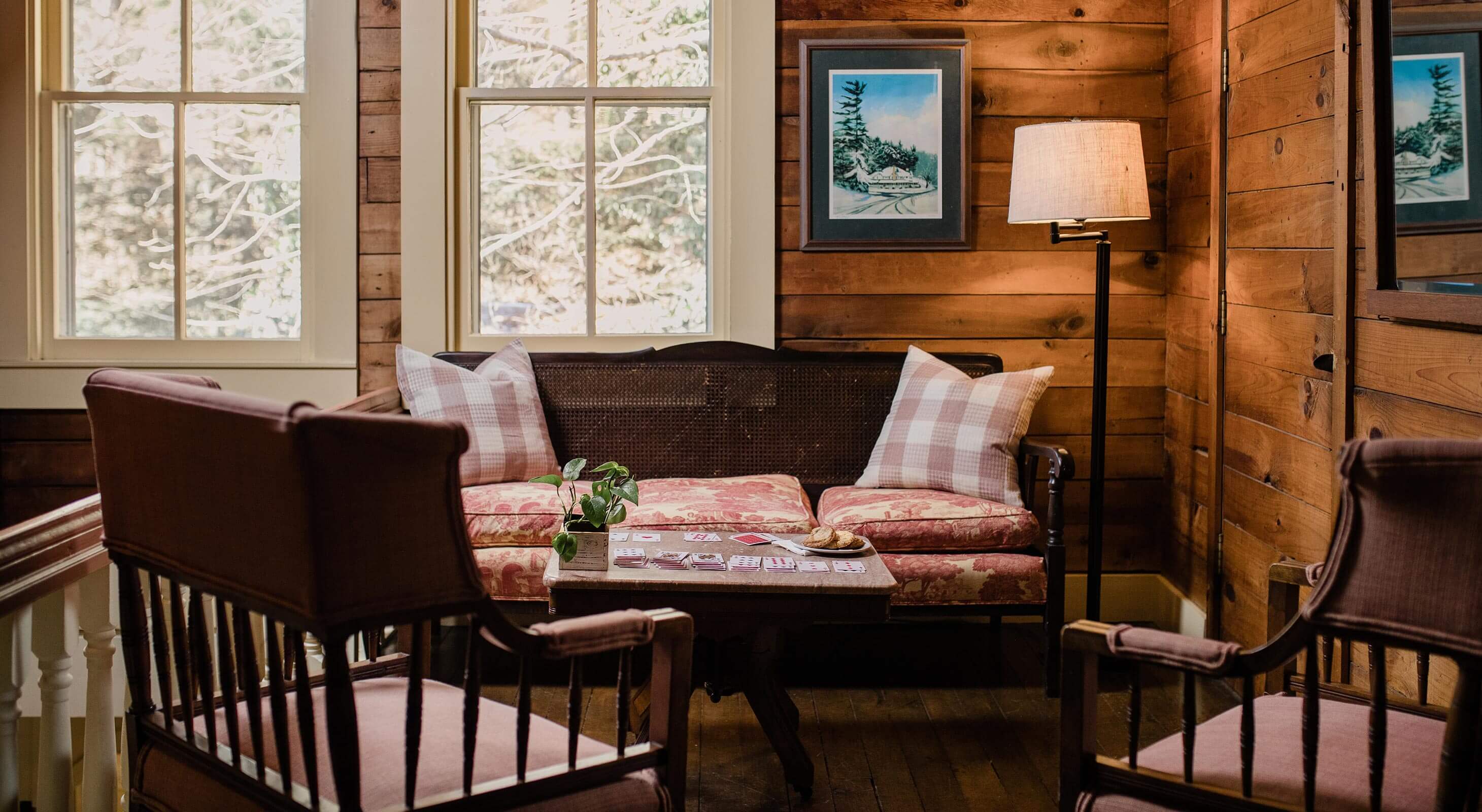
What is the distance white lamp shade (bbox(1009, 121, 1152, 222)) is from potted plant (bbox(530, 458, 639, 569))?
62.7 inches

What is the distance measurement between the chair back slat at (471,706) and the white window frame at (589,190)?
2597mm

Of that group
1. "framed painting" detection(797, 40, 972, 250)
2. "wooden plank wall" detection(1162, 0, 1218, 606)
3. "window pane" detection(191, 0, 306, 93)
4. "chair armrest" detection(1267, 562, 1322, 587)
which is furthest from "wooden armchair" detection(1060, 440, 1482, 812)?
"window pane" detection(191, 0, 306, 93)

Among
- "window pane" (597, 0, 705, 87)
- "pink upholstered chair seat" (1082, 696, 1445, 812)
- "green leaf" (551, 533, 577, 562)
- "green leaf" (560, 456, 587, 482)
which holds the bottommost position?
"pink upholstered chair seat" (1082, 696, 1445, 812)

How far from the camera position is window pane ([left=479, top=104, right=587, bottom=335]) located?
3.98 m

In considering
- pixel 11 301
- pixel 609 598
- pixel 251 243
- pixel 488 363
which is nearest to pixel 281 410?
pixel 609 598

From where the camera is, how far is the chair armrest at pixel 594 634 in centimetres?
146

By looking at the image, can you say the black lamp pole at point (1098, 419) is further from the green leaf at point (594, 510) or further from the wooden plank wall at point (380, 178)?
the wooden plank wall at point (380, 178)

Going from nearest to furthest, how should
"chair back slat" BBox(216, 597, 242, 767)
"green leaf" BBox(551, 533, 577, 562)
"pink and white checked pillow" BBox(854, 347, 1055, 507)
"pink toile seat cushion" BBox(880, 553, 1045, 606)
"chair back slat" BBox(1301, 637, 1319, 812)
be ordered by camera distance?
1. "chair back slat" BBox(1301, 637, 1319, 812)
2. "chair back slat" BBox(216, 597, 242, 767)
3. "green leaf" BBox(551, 533, 577, 562)
4. "pink toile seat cushion" BBox(880, 553, 1045, 606)
5. "pink and white checked pillow" BBox(854, 347, 1055, 507)

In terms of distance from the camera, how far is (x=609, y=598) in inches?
94.4

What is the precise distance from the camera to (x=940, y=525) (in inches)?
125

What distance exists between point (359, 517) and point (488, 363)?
97.6 inches

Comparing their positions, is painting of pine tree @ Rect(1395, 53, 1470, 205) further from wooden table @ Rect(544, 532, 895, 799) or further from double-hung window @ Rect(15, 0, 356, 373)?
double-hung window @ Rect(15, 0, 356, 373)

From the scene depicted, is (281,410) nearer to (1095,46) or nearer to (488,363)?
(488,363)

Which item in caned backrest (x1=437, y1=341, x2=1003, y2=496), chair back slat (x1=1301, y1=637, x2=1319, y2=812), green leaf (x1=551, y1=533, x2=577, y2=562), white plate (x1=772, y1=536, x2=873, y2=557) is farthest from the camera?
caned backrest (x1=437, y1=341, x2=1003, y2=496)
